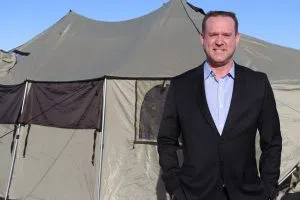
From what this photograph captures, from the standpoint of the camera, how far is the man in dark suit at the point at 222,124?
2.51 meters

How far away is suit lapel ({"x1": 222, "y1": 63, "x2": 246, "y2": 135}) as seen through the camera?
2500 mm

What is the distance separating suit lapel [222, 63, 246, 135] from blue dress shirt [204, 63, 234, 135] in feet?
0.07

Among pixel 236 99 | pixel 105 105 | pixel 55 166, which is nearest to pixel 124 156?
pixel 105 105

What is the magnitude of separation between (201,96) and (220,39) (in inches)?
11.8

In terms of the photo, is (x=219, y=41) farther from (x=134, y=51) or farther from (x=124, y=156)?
(x=134, y=51)

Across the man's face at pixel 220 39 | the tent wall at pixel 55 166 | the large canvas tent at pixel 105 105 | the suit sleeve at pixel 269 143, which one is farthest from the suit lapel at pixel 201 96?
the tent wall at pixel 55 166

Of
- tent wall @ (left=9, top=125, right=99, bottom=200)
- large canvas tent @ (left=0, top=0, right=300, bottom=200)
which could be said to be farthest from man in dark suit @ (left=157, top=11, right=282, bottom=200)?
tent wall @ (left=9, top=125, right=99, bottom=200)

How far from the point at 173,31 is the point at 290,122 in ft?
7.12

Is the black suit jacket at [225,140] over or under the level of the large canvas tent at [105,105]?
under

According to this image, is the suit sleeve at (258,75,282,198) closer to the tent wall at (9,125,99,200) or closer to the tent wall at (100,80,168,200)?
the tent wall at (100,80,168,200)

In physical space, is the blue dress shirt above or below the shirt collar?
below

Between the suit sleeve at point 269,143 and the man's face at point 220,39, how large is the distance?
0.91ft

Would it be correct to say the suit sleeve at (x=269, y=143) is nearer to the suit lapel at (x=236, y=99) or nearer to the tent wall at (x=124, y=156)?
the suit lapel at (x=236, y=99)

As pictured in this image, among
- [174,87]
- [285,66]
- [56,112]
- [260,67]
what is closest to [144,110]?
[56,112]
